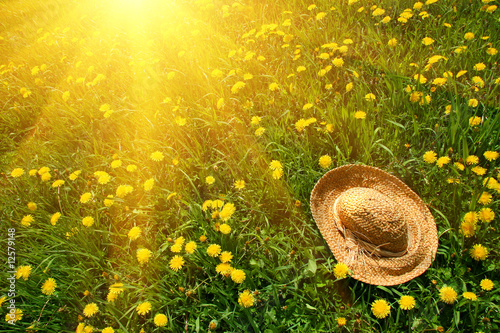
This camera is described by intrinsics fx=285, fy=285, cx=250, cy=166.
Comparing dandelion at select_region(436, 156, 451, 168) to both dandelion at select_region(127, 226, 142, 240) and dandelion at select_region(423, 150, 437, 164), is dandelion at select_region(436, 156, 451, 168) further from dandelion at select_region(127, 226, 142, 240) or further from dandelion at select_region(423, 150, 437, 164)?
dandelion at select_region(127, 226, 142, 240)

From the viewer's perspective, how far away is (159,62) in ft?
9.50

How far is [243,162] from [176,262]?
0.82 metres

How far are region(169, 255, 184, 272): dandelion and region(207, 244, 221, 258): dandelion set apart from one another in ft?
0.55

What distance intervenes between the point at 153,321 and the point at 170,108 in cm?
167

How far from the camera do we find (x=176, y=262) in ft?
5.48

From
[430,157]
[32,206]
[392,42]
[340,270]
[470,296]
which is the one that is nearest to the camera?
[470,296]

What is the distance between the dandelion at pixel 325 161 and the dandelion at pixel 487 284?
101cm

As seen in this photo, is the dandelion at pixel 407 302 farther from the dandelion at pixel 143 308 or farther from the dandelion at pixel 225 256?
the dandelion at pixel 143 308

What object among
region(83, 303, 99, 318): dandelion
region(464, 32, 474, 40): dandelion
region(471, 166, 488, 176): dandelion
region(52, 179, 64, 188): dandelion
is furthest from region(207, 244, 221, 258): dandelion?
region(464, 32, 474, 40): dandelion

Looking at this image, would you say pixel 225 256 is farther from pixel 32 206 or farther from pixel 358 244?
pixel 32 206

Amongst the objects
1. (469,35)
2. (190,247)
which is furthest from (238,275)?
(469,35)

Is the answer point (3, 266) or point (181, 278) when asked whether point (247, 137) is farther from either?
point (3, 266)

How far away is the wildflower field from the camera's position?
61.8 inches

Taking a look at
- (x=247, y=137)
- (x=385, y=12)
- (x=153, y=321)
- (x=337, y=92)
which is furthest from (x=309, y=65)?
(x=153, y=321)
